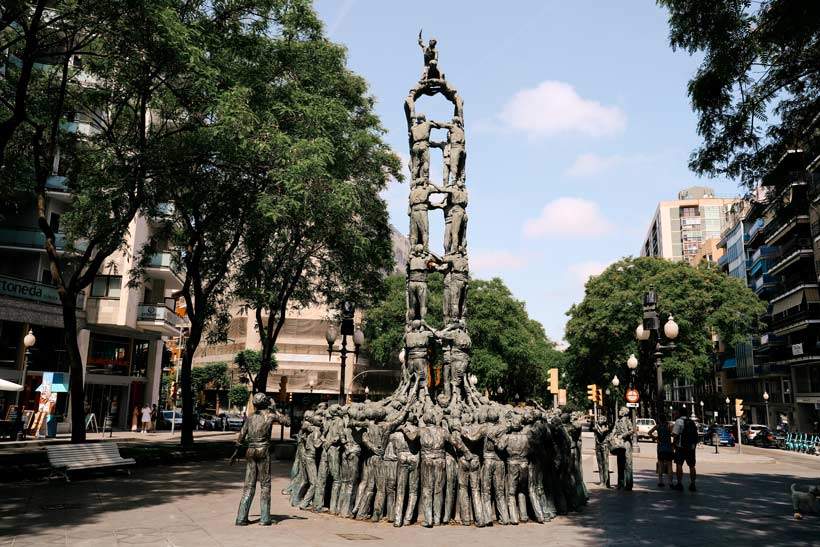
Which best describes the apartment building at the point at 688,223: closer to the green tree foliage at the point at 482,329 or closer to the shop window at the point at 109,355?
the green tree foliage at the point at 482,329

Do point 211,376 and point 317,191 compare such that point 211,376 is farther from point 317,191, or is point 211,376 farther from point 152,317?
point 317,191

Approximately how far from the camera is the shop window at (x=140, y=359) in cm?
3681

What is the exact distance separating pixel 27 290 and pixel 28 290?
0.04 m

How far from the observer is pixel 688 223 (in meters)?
91.5

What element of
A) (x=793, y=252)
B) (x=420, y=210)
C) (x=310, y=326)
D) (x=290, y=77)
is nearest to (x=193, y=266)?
(x=290, y=77)

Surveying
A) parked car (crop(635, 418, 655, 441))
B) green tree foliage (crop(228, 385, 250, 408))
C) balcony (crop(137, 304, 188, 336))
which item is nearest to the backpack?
parked car (crop(635, 418, 655, 441))

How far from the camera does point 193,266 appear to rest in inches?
844

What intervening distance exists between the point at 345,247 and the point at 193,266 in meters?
5.29

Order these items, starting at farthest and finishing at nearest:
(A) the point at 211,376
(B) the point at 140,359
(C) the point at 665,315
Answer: (A) the point at 211,376 < (C) the point at 665,315 < (B) the point at 140,359

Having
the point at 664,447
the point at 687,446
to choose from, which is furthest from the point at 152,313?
the point at 687,446

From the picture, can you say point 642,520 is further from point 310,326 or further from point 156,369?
point 310,326

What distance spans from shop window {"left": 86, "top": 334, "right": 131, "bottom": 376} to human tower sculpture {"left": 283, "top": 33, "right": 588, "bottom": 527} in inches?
975

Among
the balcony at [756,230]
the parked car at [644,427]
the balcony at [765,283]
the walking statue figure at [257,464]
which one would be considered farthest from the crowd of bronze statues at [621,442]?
the balcony at [765,283]

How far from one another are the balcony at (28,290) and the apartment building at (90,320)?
4cm
